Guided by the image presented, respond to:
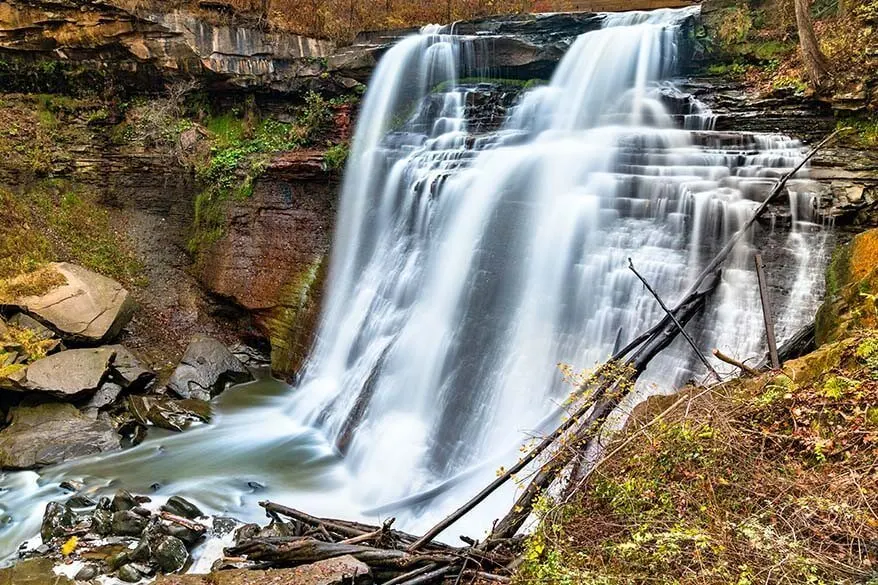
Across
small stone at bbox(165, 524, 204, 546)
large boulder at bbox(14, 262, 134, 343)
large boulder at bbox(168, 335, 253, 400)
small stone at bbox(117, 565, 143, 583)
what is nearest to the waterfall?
large boulder at bbox(168, 335, 253, 400)

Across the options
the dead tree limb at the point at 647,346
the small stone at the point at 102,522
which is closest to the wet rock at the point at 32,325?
the small stone at the point at 102,522

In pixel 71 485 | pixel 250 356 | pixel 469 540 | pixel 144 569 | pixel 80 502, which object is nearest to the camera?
pixel 469 540

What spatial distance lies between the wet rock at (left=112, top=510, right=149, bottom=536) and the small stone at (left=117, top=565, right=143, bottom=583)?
61cm

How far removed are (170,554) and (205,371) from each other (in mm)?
4927

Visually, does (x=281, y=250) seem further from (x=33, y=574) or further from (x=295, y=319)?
(x=33, y=574)

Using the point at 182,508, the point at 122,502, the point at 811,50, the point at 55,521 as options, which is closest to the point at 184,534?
the point at 182,508

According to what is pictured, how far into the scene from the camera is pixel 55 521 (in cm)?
579

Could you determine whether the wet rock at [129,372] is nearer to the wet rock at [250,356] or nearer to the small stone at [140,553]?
the wet rock at [250,356]

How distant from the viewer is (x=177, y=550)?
17.6 ft

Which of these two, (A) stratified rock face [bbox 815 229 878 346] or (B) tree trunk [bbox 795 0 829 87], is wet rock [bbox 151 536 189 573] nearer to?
(A) stratified rock face [bbox 815 229 878 346]

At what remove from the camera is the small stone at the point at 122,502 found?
240 inches

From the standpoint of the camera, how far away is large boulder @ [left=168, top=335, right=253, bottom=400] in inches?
373

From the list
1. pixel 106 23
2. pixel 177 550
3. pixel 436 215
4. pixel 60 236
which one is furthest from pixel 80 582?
pixel 106 23

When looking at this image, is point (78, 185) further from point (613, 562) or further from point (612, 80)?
point (613, 562)
